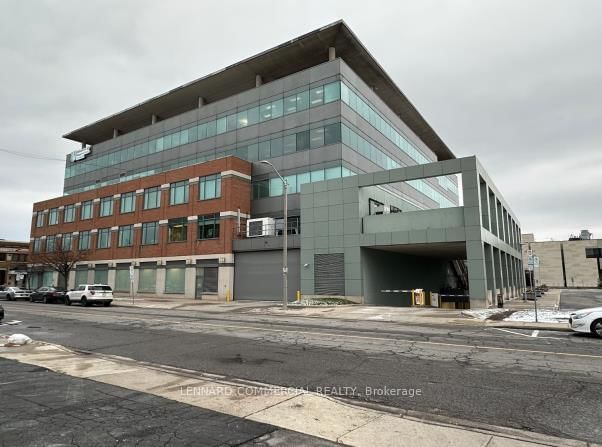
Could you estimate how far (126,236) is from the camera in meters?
47.1

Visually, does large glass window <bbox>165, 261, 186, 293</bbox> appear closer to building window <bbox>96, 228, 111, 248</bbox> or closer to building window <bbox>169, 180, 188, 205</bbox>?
building window <bbox>169, 180, 188, 205</bbox>

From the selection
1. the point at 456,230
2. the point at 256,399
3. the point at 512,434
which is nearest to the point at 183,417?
the point at 256,399

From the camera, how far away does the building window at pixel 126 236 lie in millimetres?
46469

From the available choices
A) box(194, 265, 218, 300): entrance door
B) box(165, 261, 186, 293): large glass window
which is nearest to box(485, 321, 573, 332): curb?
box(194, 265, 218, 300): entrance door

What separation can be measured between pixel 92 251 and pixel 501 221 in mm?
46970

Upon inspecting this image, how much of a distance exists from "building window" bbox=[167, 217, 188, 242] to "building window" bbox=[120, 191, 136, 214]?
755 centimetres

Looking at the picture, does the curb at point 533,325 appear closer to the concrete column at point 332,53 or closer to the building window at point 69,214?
the concrete column at point 332,53

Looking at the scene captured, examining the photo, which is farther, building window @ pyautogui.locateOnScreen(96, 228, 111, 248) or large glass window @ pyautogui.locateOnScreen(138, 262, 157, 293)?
building window @ pyautogui.locateOnScreen(96, 228, 111, 248)

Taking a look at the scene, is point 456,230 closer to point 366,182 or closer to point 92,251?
point 366,182

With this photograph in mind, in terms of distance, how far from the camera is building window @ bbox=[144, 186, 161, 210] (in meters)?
44.5

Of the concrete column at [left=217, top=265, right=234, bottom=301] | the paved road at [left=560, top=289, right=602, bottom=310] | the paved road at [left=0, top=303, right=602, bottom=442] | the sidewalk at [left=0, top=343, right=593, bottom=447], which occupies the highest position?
the concrete column at [left=217, top=265, right=234, bottom=301]

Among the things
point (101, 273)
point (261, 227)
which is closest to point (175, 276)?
point (261, 227)

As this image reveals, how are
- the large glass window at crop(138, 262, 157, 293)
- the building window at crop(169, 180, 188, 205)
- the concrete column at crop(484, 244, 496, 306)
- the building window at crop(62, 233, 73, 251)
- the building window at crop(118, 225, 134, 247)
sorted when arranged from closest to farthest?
the concrete column at crop(484, 244, 496, 306), the building window at crop(169, 180, 188, 205), the large glass window at crop(138, 262, 157, 293), the building window at crop(118, 225, 134, 247), the building window at crop(62, 233, 73, 251)

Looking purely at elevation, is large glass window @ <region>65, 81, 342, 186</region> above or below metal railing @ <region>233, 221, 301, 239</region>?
above
